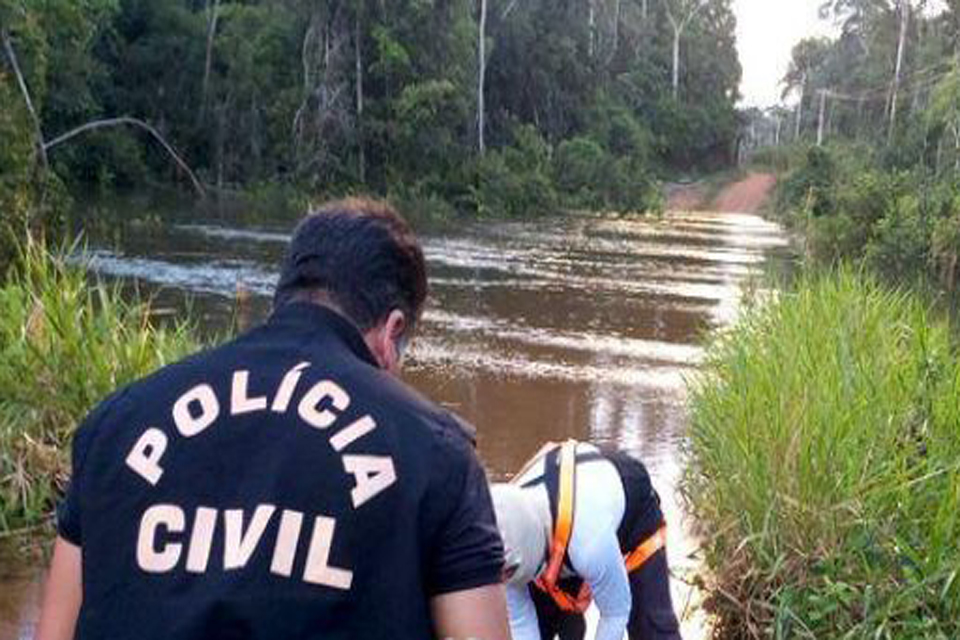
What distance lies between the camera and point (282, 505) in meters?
1.58

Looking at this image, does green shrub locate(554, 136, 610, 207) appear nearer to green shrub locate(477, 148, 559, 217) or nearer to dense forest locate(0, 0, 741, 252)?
dense forest locate(0, 0, 741, 252)

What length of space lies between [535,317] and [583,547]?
37.9ft

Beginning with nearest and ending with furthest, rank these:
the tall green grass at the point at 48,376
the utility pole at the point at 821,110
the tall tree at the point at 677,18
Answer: the tall green grass at the point at 48,376 → the utility pole at the point at 821,110 → the tall tree at the point at 677,18

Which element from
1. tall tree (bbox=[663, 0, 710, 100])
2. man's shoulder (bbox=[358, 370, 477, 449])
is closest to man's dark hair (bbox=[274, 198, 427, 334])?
man's shoulder (bbox=[358, 370, 477, 449])

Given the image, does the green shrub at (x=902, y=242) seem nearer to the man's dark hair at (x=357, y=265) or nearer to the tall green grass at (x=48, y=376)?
the tall green grass at (x=48, y=376)

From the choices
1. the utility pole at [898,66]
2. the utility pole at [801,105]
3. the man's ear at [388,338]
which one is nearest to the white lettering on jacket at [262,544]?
the man's ear at [388,338]

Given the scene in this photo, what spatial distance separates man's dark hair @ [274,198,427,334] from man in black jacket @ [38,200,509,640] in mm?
71

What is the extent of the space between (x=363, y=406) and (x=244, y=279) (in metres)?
14.8

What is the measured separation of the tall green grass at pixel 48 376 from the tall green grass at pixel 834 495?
2.66 m

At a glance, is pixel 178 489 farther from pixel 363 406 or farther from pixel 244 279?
pixel 244 279

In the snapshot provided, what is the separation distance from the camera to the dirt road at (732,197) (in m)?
51.2

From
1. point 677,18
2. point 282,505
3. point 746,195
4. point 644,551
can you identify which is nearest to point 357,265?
point 282,505

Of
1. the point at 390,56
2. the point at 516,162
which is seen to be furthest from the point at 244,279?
the point at 516,162

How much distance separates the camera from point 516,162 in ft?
126
